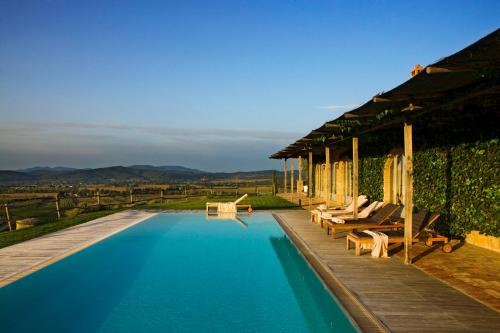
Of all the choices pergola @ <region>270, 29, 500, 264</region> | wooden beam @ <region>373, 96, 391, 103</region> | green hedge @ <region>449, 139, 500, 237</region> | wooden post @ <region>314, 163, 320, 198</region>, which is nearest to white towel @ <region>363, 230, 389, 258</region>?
pergola @ <region>270, 29, 500, 264</region>

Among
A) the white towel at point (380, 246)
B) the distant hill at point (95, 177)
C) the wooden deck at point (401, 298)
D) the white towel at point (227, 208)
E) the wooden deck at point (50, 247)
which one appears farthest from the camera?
the distant hill at point (95, 177)

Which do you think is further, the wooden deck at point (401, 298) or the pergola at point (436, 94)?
the pergola at point (436, 94)

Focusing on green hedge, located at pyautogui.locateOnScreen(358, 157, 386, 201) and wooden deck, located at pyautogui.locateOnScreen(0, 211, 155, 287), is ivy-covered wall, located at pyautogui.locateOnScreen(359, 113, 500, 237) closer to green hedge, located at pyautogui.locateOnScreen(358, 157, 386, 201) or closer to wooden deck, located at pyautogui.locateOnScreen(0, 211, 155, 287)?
green hedge, located at pyautogui.locateOnScreen(358, 157, 386, 201)

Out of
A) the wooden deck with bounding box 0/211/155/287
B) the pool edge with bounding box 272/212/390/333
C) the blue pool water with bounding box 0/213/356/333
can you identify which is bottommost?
the blue pool water with bounding box 0/213/356/333

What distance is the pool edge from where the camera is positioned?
397 cm

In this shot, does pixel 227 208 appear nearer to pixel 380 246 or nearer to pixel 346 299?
pixel 380 246

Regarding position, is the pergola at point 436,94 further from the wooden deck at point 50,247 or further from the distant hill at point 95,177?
the distant hill at point 95,177

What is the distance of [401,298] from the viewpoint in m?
4.75

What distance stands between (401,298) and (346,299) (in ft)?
2.30

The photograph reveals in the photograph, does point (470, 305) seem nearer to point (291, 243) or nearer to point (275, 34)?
point (291, 243)

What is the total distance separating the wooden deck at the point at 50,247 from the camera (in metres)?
6.87

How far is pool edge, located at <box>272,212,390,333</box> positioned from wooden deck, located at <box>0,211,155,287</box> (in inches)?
Result: 207

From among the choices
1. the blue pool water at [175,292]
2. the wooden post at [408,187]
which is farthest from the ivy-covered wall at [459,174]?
the blue pool water at [175,292]

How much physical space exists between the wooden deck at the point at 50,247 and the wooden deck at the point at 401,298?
538cm
